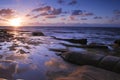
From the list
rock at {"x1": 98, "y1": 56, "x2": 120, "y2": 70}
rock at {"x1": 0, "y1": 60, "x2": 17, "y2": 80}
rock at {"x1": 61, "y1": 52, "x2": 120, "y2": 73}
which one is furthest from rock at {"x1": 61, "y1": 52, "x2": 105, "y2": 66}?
rock at {"x1": 0, "y1": 60, "x2": 17, "y2": 80}

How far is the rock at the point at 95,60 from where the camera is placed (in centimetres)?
899

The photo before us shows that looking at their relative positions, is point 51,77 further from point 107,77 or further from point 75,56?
point 75,56

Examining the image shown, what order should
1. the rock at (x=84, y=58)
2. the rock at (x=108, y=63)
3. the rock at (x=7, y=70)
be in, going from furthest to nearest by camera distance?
1. the rock at (x=84, y=58)
2. the rock at (x=108, y=63)
3. the rock at (x=7, y=70)

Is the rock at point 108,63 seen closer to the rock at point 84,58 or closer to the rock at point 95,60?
the rock at point 95,60

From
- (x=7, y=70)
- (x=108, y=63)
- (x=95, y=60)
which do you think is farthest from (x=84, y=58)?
(x=7, y=70)

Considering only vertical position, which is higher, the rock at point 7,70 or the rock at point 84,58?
the rock at point 84,58

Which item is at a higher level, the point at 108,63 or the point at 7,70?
the point at 108,63

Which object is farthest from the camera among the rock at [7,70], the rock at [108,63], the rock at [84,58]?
the rock at [84,58]

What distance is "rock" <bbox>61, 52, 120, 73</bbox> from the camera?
354 inches

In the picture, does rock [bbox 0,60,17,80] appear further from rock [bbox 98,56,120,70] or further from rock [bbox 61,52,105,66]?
rock [bbox 98,56,120,70]

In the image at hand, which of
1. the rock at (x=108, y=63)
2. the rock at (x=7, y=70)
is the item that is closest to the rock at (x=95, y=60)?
the rock at (x=108, y=63)

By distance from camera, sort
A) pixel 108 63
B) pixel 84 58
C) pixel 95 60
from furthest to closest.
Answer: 1. pixel 84 58
2. pixel 95 60
3. pixel 108 63

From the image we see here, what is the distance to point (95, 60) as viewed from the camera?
980cm

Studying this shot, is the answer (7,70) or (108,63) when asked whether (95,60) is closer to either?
(108,63)
